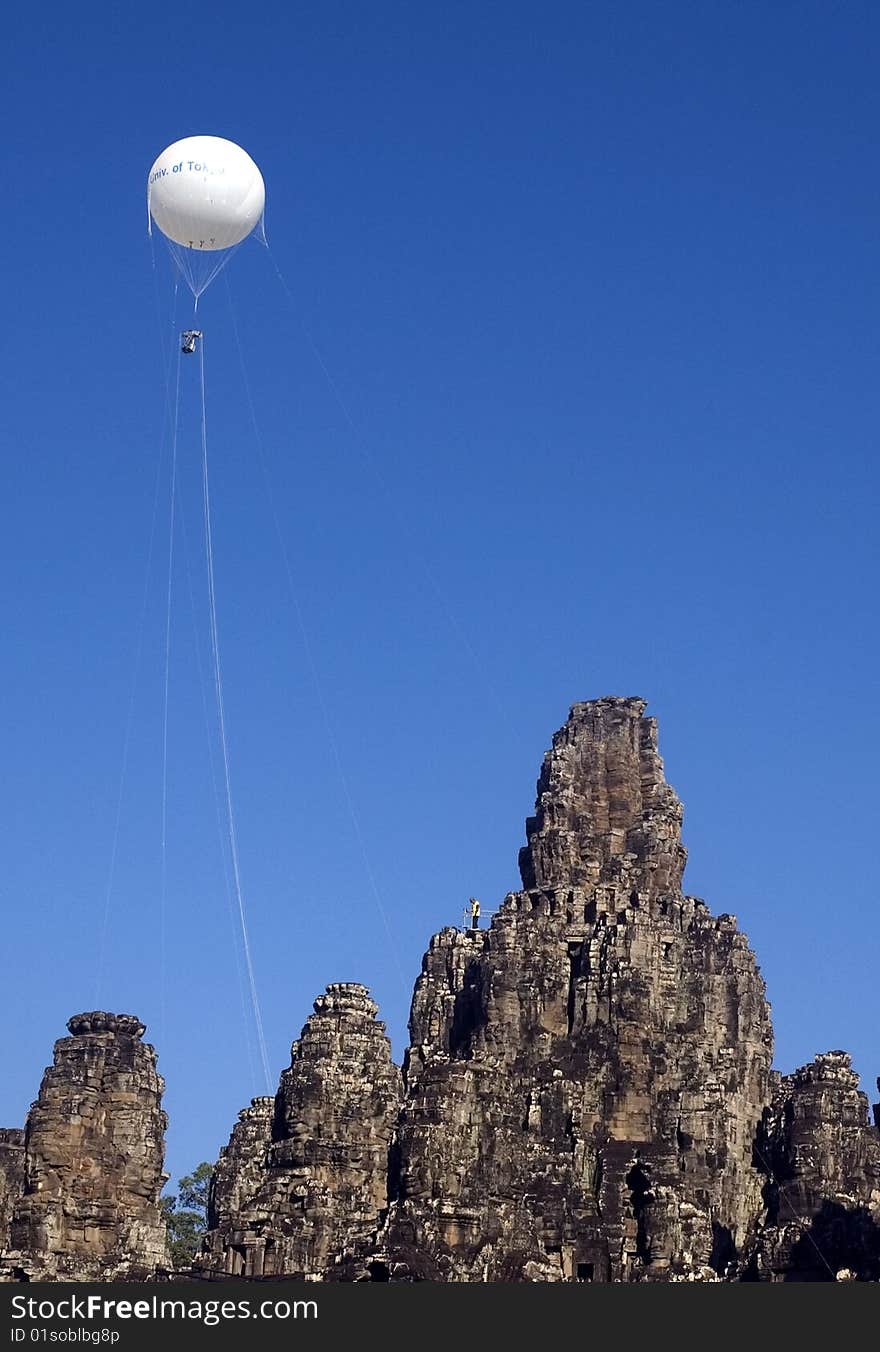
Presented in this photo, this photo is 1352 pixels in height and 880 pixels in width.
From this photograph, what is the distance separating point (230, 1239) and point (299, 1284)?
1001 inches

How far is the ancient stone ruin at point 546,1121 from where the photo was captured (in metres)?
112

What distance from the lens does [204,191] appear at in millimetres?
104250

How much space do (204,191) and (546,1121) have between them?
147ft

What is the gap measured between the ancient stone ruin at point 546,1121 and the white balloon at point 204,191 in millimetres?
32321

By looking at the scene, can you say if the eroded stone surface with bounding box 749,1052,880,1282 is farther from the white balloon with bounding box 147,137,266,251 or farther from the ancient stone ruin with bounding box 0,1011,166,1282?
the white balloon with bounding box 147,137,266,251

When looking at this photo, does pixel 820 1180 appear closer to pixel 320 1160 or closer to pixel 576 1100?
pixel 576 1100

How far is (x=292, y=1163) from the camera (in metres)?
121

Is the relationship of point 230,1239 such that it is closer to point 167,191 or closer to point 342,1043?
point 342,1043

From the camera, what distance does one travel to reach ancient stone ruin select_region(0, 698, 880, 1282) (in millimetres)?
112000

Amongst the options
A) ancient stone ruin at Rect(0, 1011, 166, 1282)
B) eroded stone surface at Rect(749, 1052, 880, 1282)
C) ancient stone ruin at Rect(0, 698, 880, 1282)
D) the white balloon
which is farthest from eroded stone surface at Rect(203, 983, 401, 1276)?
the white balloon

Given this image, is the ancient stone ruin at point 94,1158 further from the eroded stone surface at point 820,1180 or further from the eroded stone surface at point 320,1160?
the eroded stone surface at point 820,1180

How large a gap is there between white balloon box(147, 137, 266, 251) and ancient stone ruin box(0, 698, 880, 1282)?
106 ft

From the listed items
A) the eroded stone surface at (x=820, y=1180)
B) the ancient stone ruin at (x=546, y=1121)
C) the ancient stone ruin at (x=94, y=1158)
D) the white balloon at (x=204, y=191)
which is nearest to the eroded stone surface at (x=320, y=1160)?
the ancient stone ruin at (x=546, y=1121)

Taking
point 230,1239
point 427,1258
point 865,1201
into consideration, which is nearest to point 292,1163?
point 230,1239
